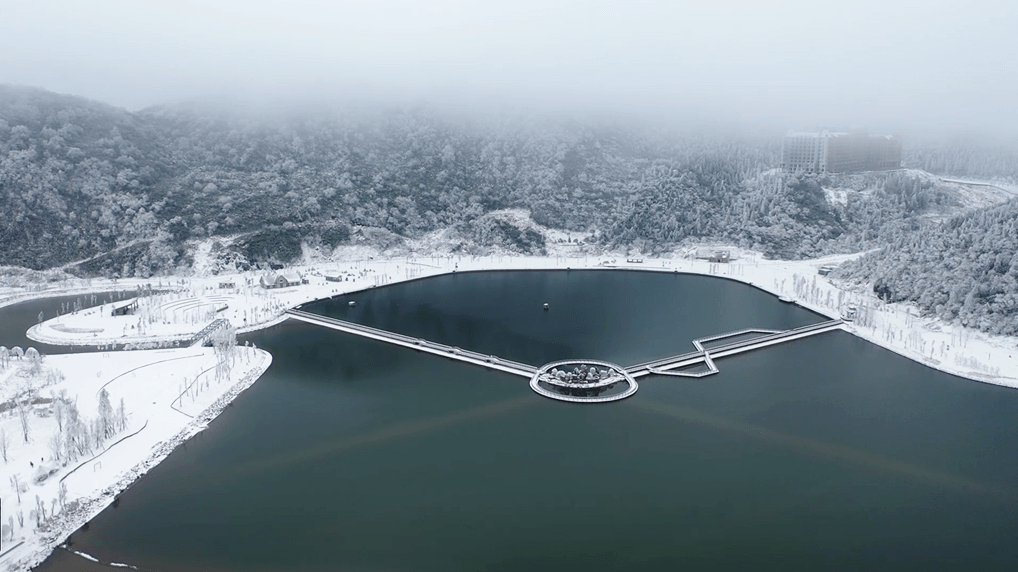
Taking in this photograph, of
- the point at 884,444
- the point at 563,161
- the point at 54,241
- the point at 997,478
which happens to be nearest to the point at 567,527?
the point at 884,444

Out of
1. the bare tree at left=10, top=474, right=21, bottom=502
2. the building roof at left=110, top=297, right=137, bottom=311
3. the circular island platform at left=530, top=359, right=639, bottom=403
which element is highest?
the building roof at left=110, top=297, right=137, bottom=311

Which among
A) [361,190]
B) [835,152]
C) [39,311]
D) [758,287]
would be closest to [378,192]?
[361,190]

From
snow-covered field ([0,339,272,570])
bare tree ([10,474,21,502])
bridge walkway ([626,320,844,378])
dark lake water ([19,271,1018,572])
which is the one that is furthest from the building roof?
bridge walkway ([626,320,844,378])

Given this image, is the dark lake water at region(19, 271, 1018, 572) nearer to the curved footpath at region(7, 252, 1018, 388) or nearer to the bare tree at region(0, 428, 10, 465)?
the curved footpath at region(7, 252, 1018, 388)

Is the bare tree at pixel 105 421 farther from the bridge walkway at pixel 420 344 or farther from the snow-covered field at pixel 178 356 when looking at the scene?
the bridge walkway at pixel 420 344

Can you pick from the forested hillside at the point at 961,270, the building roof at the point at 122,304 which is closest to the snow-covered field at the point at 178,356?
the building roof at the point at 122,304

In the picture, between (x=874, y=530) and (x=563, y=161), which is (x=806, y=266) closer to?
(x=563, y=161)
